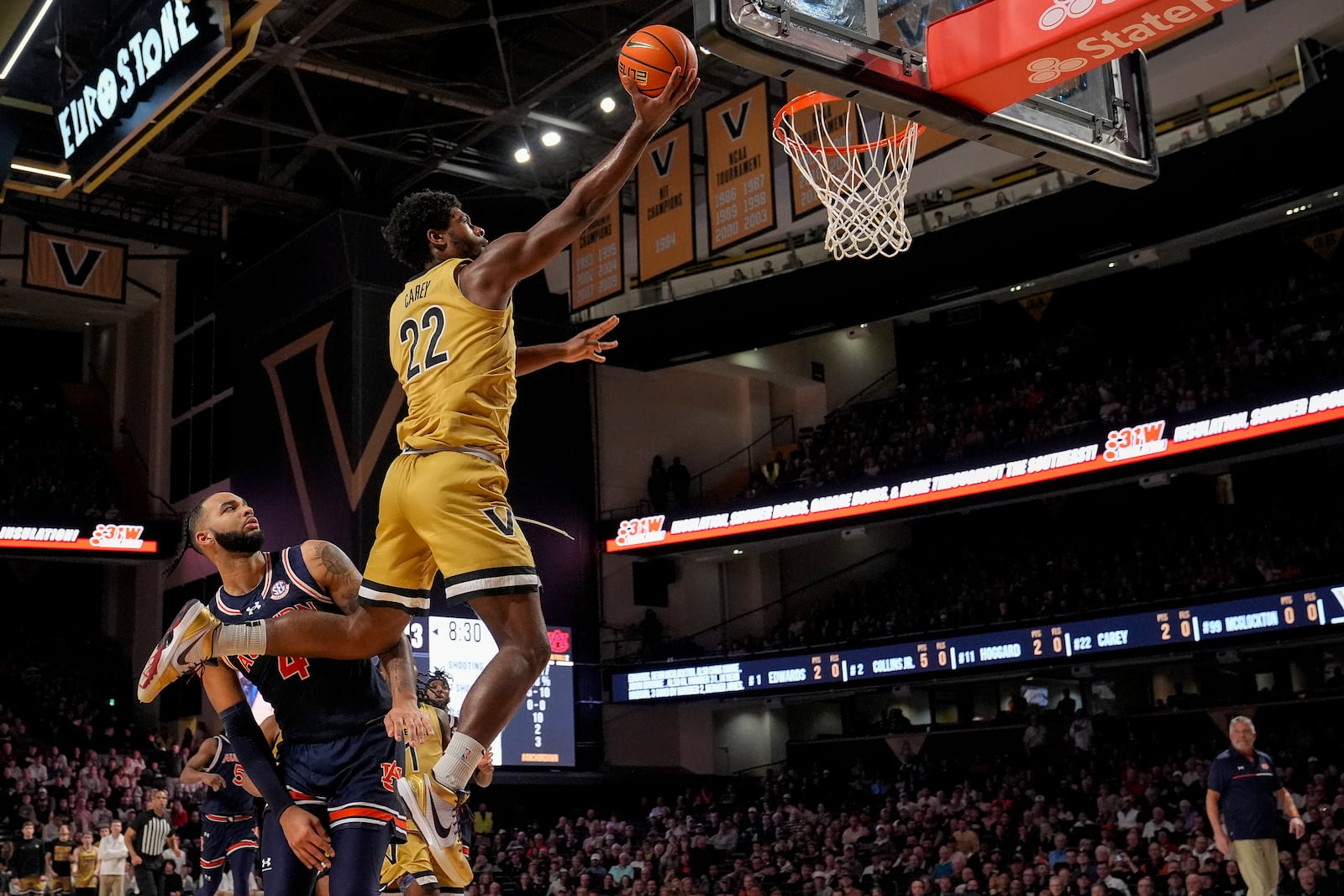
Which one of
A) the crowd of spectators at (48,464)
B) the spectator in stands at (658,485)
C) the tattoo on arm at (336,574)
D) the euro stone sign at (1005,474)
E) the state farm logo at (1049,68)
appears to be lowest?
the tattoo on arm at (336,574)

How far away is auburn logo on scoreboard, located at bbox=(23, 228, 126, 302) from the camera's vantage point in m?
28.0

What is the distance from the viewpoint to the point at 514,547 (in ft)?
16.8

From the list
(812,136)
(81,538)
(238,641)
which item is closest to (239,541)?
(238,641)

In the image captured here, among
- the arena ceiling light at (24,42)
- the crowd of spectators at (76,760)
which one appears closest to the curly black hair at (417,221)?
the arena ceiling light at (24,42)

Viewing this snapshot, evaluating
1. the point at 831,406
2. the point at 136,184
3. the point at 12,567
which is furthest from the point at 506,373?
the point at 12,567

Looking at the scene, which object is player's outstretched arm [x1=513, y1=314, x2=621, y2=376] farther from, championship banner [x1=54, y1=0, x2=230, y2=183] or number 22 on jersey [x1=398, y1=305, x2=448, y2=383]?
championship banner [x1=54, y1=0, x2=230, y2=183]

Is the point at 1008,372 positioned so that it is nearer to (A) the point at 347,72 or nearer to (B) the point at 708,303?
(B) the point at 708,303

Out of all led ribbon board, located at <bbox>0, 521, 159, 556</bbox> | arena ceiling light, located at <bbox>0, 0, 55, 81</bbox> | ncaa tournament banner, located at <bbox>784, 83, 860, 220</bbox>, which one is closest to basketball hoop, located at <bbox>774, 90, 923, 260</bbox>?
ncaa tournament banner, located at <bbox>784, 83, 860, 220</bbox>

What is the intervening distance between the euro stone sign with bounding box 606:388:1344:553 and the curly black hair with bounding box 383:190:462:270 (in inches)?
763

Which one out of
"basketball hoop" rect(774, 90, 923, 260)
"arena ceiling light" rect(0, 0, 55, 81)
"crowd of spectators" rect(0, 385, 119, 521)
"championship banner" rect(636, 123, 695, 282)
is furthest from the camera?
"crowd of spectators" rect(0, 385, 119, 521)

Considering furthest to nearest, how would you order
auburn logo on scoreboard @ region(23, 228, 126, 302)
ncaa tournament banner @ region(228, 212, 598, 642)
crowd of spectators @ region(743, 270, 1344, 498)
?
auburn logo on scoreboard @ region(23, 228, 126, 302), ncaa tournament banner @ region(228, 212, 598, 642), crowd of spectators @ region(743, 270, 1344, 498)

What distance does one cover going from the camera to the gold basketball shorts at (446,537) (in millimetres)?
5039

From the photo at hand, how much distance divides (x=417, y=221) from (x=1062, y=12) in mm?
3585

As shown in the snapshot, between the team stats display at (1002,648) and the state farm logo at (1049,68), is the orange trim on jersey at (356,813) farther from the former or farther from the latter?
the team stats display at (1002,648)
